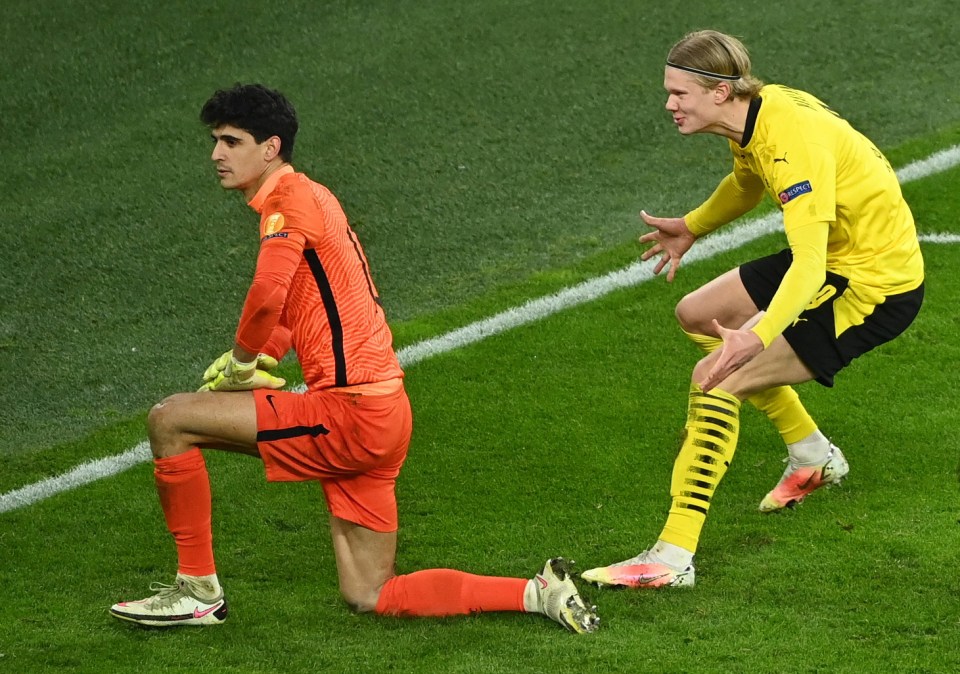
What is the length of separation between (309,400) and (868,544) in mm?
2074

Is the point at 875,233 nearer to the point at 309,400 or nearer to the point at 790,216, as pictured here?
the point at 790,216

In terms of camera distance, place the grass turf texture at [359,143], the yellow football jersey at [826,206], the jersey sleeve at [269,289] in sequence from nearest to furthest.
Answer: the jersey sleeve at [269,289] < the yellow football jersey at [826,206] < the grass turf texture at [359,143]

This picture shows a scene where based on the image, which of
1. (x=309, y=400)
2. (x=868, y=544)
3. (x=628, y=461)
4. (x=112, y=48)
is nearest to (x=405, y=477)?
(x=628, y=461)

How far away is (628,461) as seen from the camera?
6.16 m

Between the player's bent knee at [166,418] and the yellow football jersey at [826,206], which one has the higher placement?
the yellow football jersey at [826,206]

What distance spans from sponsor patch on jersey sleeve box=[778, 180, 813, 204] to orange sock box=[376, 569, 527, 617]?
152 cm

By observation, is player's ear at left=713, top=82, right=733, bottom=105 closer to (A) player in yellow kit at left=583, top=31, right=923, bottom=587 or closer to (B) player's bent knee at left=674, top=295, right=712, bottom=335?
(A) player in yellow kit at left=583, top=31, right=923, bottom=587

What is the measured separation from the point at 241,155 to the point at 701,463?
1.87 meters

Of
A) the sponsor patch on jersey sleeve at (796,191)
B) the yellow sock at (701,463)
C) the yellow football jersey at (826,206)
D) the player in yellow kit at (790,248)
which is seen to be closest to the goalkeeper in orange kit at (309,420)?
the yellow sock at (701,463)

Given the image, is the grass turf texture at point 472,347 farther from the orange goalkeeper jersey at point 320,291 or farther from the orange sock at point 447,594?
the orange goalkeeper jersey at point 320,291

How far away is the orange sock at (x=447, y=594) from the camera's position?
488 centimetres

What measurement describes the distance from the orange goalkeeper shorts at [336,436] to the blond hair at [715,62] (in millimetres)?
1443

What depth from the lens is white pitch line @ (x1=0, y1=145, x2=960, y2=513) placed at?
6215 mm

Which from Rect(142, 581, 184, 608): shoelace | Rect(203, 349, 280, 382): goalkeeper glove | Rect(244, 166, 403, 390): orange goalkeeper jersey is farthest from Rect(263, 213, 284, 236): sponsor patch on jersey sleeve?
Rect(142, 581, 184, 608): shoelace
